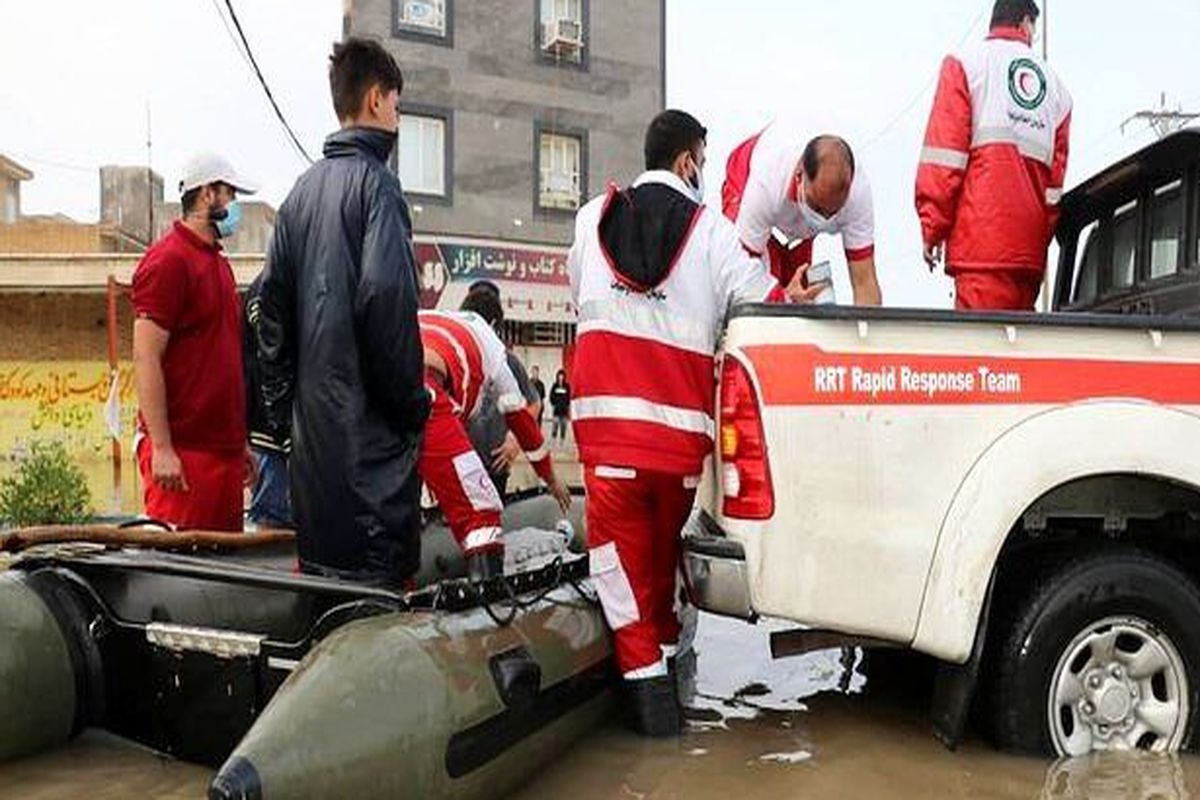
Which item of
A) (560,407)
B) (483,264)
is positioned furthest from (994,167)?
(483,264)

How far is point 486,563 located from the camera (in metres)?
4.24

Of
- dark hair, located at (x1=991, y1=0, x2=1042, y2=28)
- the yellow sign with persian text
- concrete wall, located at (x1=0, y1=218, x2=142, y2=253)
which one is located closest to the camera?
dark hair, located at (x1=991, y1=0, x2=1042, y2=28)

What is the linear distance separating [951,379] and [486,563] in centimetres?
176

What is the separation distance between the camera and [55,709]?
3.64m

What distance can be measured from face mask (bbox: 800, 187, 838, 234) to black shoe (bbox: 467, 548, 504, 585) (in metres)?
1.86

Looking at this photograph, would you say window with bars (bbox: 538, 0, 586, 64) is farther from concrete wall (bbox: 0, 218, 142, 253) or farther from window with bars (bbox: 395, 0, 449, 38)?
concrete wall (bbox: 0, 218, 142, 253)

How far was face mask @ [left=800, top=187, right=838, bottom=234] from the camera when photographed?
4.74 m

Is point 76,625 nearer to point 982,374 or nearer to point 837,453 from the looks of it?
point 837,453

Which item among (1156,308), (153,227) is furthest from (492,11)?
(1156,308)

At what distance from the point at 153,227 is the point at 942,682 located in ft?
107

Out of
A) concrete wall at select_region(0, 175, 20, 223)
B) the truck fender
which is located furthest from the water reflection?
concrete wall at select_region(0, 175, 20, 223)

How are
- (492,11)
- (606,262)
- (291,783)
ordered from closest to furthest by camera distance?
(291,783)
(606,262)
(492,11)

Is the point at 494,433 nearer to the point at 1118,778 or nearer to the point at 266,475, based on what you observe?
the point at 266,475

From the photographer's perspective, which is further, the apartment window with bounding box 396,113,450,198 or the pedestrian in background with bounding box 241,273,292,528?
the apartment window with bounding box 396,113,450,198
